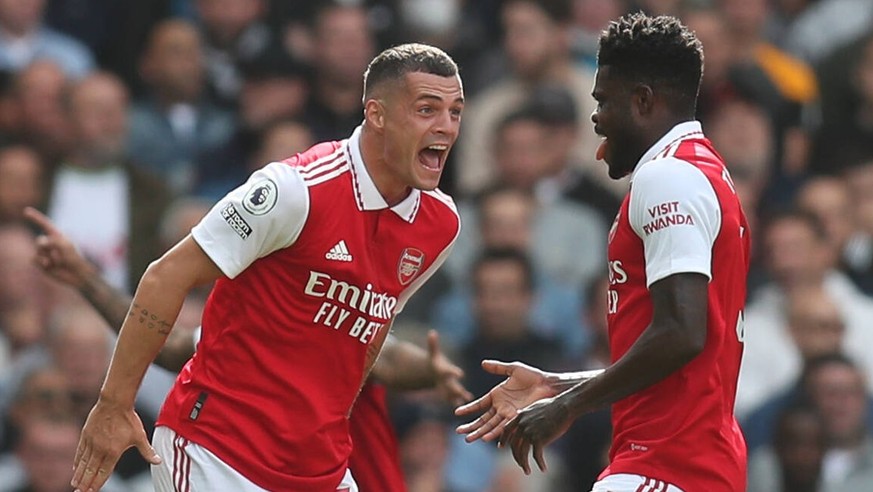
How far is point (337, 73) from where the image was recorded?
10734mm

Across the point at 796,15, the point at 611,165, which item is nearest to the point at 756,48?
the point at 796,15

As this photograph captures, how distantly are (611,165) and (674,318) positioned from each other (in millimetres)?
723

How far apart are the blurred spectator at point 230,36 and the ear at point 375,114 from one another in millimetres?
5008

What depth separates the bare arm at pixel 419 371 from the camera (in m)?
6.90

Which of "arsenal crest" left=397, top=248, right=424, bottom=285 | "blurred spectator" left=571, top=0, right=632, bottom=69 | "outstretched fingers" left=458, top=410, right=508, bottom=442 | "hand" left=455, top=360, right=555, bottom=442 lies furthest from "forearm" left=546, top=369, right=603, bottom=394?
"blurred spectator" left=571, top=0, right=632, bottom=69

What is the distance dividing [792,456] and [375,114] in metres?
4.75

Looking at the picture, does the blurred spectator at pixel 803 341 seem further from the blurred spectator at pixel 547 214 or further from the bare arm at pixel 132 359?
the bare arm at pixel 132 359

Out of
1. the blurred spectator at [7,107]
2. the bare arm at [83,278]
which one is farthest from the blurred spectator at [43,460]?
the bare arm at [83,278]

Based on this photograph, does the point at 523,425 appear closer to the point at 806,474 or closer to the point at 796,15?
the point at 806,474

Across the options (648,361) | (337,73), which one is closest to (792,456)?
(337,73)

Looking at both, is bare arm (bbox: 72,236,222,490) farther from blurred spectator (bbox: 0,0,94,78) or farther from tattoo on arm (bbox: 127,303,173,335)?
blurred spectator (bbox: 0,0,94,78)

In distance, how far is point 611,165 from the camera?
219 inches

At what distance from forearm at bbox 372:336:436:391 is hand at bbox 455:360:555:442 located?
1298 mm

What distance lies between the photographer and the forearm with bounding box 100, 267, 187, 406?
18.5 ft
